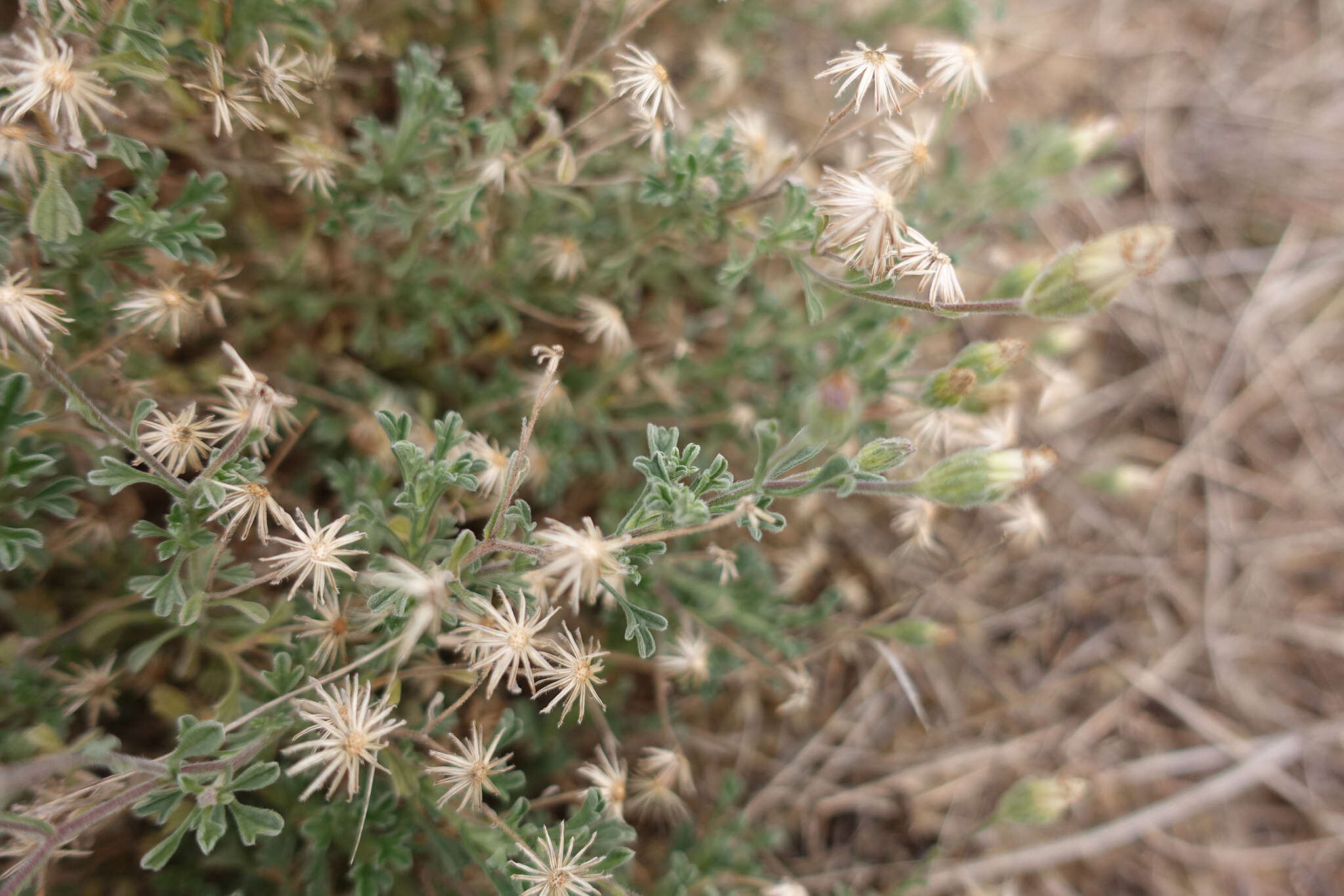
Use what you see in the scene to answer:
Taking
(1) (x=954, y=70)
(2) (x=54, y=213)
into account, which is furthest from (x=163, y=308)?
(1) (x=954, y=70)

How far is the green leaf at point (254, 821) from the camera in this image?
1.68m

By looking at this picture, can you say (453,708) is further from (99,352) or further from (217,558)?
(99,352)

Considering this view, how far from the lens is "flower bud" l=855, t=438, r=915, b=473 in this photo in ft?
5.95

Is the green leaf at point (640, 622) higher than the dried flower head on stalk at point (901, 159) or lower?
lower

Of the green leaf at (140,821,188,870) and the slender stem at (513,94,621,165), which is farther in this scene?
the slender stem at (513,94,621,165)

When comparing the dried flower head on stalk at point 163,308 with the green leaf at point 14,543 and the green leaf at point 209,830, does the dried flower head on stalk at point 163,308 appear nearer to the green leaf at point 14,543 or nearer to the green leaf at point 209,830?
the green leaf at point 14,543

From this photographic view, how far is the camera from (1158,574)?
406cm

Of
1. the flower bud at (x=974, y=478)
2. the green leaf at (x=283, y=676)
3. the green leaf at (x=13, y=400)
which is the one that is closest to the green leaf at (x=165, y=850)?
the green leaf at (x=283, y=676)

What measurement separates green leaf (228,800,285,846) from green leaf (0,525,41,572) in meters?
0.68

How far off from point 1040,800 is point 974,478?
1362mm

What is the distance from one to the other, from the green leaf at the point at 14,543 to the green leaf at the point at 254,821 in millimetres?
682

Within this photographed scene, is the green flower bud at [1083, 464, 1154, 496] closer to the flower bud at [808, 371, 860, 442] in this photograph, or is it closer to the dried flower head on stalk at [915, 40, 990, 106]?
the dried flower head on stalk at [915, 40, 990, 106]

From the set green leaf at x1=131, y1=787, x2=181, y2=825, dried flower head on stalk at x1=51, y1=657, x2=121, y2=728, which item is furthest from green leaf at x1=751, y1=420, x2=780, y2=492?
dried flower head on stalk at x1=51, y1=657, x2=121, y2=728

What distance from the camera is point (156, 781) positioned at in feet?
5.53
